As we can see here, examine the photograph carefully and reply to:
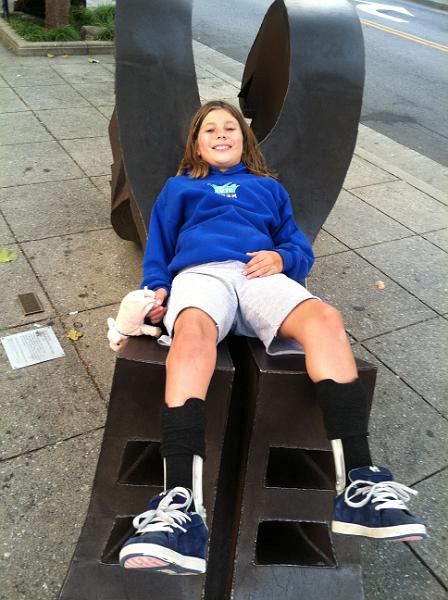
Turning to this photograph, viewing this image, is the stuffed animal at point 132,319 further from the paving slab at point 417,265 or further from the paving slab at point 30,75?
the paving slab at point 30,75

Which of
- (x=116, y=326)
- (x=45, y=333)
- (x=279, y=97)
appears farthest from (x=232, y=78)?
(x=116, y=326)

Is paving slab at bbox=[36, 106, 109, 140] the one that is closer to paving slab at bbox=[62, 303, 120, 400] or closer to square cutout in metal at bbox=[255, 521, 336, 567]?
paving slab at bbox=[62, 303, 120, 400]

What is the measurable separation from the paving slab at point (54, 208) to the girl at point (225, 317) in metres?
1.50

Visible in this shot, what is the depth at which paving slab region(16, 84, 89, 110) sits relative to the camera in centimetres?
606

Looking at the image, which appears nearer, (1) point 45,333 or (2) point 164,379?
(2) point 164,379

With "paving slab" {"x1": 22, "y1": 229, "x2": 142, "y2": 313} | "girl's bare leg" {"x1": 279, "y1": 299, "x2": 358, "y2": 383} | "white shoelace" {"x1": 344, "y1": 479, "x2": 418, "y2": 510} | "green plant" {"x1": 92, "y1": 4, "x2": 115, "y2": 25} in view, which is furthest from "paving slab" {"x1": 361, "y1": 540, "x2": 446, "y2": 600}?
"green plant" {"x1": 92, "y1": 4, "x2": 115, "y2": 25}

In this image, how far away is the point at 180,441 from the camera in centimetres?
177

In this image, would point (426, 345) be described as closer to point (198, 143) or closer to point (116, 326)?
point (198, 143)

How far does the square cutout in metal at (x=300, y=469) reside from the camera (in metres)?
2.07

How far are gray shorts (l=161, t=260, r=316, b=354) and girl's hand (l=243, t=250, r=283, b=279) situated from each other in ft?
0.07

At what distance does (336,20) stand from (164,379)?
249cm

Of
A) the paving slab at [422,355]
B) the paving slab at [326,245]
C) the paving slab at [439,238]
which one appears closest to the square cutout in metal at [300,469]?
the paving slab at [422,355]

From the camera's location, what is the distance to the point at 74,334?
120 inches

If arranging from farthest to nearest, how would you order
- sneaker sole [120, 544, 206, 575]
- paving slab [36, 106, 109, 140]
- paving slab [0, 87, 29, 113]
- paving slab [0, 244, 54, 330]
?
paving slab [0, 87, 29, 113]
paving slab [36, 106, 109, 140]
paving slab [0, 244, 54, 330]
sneaker sole [120, 544, 206, 575]
